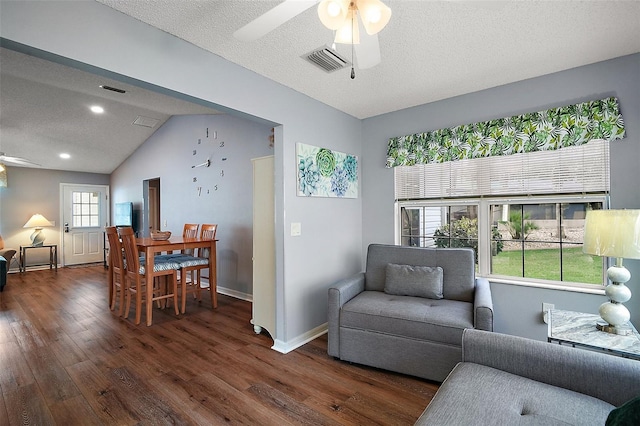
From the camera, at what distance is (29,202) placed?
7.15 m

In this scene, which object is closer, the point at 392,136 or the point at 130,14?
the point at 130,14

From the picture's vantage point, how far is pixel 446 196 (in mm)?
3369

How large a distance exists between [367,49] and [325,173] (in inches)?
70.7

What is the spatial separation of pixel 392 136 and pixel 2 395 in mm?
4158

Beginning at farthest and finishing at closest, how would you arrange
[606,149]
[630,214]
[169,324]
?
[169,324] < [606,149] < [630,214]

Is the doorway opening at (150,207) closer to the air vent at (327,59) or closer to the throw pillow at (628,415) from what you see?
the air vent at (327,59)

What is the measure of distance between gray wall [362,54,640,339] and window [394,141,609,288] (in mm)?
130

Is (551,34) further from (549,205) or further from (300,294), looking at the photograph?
(300,294)

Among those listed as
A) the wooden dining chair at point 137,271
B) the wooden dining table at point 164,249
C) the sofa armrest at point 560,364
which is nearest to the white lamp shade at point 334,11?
the sofa armrest at point 560,364

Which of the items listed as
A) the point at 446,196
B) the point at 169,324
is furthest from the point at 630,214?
the point at 169,324

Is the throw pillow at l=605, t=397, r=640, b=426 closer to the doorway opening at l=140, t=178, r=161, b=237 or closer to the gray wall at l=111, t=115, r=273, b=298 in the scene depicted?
the gray wall at l=111, t=115, r=273, b=298

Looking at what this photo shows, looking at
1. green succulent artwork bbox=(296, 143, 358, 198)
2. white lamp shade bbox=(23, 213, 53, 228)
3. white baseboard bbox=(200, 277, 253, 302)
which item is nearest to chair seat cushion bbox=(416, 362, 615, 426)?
green succulent artwork bbox=(296, 143, 358, 198)

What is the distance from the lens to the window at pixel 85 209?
7824 mm

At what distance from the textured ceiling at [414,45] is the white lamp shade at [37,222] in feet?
13.6
